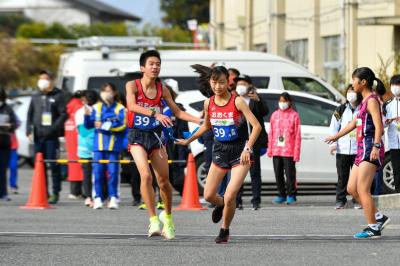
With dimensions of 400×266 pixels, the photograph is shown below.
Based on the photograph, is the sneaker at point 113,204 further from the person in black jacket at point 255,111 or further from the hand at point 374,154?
the hand at point 374,154

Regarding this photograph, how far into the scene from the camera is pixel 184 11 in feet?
333

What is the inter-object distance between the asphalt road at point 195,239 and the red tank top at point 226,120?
109 cm

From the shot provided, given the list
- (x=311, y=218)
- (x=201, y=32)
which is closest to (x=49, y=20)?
(x=201, y=32)

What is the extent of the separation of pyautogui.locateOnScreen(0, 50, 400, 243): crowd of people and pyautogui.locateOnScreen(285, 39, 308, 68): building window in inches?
657

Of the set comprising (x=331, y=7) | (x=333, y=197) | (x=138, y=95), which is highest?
(x=331, y=7)

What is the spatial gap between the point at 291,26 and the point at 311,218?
25034 millimetres

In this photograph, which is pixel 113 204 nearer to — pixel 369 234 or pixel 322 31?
pixel 369 234

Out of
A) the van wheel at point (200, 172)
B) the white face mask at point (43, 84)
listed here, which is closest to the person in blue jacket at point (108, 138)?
the white face mask at point (43, 84)

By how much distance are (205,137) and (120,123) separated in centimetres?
143

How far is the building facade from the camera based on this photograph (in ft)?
103

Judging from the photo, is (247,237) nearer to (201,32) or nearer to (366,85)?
(366,85)

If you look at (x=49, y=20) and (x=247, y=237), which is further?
(x=49, y=20)

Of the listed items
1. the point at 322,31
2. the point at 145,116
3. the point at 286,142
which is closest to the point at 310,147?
the point at 286,142

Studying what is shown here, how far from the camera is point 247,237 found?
46.0 ft
